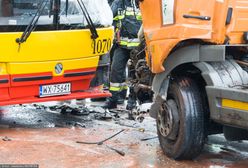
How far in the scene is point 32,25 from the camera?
21.4 feet

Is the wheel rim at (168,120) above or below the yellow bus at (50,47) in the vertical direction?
below

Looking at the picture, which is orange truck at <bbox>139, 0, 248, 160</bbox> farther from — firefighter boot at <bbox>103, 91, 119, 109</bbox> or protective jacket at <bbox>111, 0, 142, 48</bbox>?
firefighter boot at <bbox>103, 91, 119, 109</bbox>

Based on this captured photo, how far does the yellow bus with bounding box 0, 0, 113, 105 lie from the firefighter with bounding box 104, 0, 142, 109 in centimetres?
119

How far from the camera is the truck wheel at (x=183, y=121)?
5.14m

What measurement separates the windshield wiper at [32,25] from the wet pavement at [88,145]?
1212mm

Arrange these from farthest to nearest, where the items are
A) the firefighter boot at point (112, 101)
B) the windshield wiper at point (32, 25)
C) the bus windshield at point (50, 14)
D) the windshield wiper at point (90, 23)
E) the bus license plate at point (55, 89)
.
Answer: the firefighter boot at point (112, 101), the windshield wiper at point (90, 23), the bus license plate at point (55, 89), the bus windshield at point (50, 14), the windshield wiper at point (32, 25)

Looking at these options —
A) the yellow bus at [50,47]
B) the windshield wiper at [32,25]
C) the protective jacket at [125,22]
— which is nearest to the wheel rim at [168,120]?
the yellow bus at [50,47]

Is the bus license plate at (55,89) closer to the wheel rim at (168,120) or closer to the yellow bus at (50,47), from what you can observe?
the yellow bus at (50,47)

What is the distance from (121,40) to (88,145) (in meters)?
2.94

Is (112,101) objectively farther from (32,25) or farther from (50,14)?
(32,25)

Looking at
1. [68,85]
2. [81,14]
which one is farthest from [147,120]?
[81,14]

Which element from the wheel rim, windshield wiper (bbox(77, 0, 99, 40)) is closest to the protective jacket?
windshield wiper (bbox(77, 0, 99, 40))

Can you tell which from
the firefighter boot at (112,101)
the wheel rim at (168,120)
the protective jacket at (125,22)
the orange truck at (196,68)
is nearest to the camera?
the orange truck at (196,68)

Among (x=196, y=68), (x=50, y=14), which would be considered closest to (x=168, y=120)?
(x=196, y=68)
